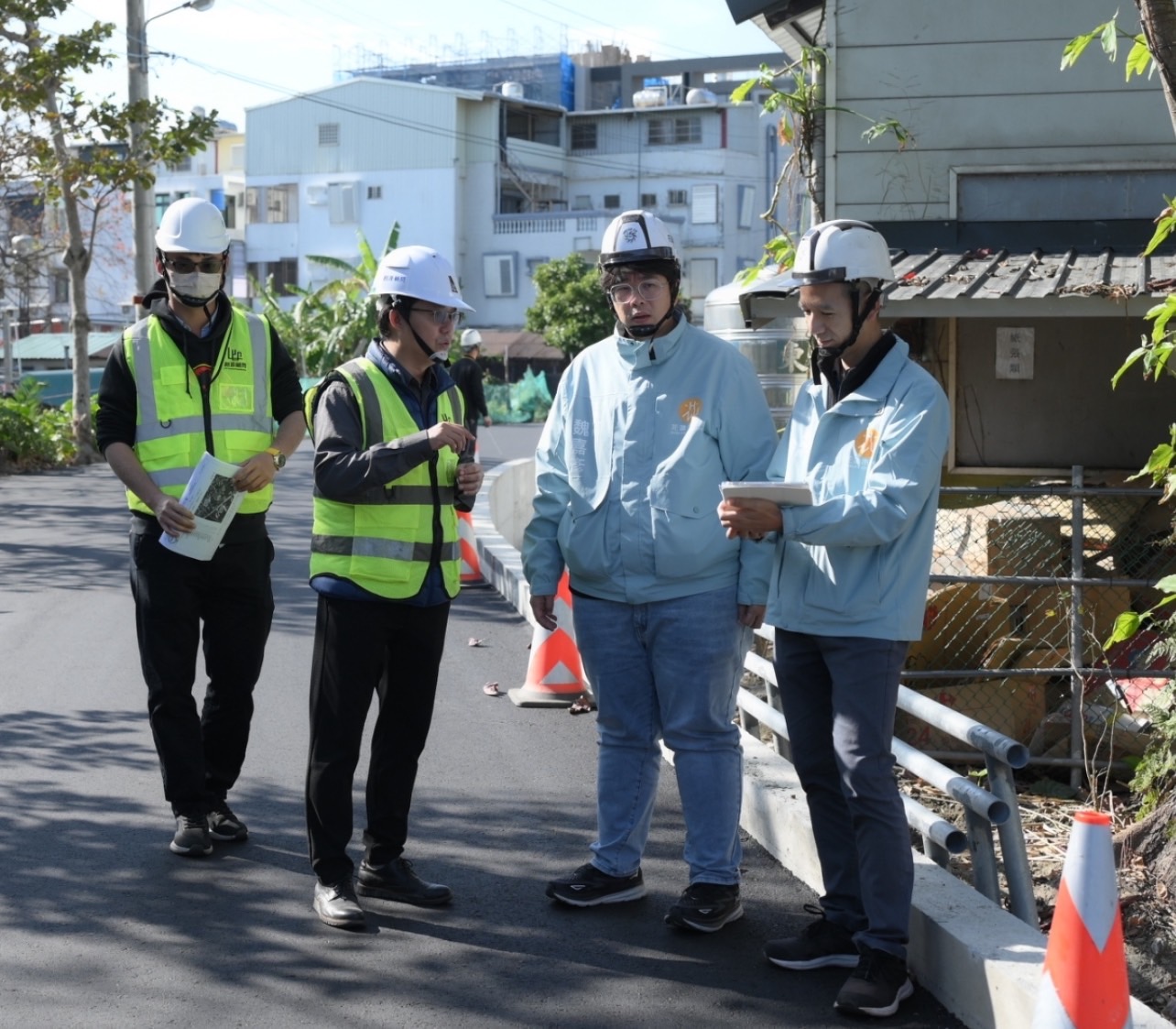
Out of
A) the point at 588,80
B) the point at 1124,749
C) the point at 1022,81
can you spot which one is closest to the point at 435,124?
the point at 588,80

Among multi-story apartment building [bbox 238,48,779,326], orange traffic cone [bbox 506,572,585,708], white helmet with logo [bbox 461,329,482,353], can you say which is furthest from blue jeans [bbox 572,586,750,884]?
multi-story apartment building [bbox 238,48,779,326]

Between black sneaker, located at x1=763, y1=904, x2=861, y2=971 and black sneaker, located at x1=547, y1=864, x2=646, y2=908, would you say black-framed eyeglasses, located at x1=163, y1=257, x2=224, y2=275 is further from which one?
black sneaker, located at x1=763, y1=904, x2=861, y2=971

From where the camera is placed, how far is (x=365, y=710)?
5074mm

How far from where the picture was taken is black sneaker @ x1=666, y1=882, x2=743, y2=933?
16.1 feet

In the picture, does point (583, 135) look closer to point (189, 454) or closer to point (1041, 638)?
point (1041, 638)

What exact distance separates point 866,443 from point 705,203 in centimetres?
6341

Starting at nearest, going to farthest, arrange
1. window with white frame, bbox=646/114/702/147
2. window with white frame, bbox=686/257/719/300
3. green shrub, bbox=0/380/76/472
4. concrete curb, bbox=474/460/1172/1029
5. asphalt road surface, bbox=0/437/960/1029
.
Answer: concrete curb, bbox=474/460/1172/1029 → asphalt road surface, bbox=0/437/960/1029 → green shrub, bbox=0/380/76/472 → window with white frame, bbox=686/257/719/300 → window with white frame, bbox=646/114/702/147

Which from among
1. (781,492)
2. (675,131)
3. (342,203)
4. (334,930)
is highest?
(675,131)

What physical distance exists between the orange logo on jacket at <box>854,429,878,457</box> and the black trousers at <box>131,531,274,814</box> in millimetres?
2353

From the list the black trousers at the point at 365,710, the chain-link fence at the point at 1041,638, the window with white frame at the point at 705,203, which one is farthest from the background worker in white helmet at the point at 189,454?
the window with white frame at the point at 705,203

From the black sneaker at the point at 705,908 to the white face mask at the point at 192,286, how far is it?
2.65 metres

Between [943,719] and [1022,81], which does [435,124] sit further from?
[943,719]

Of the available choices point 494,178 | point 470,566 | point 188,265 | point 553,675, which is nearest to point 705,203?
point 494,178

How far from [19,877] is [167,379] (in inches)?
70.2
